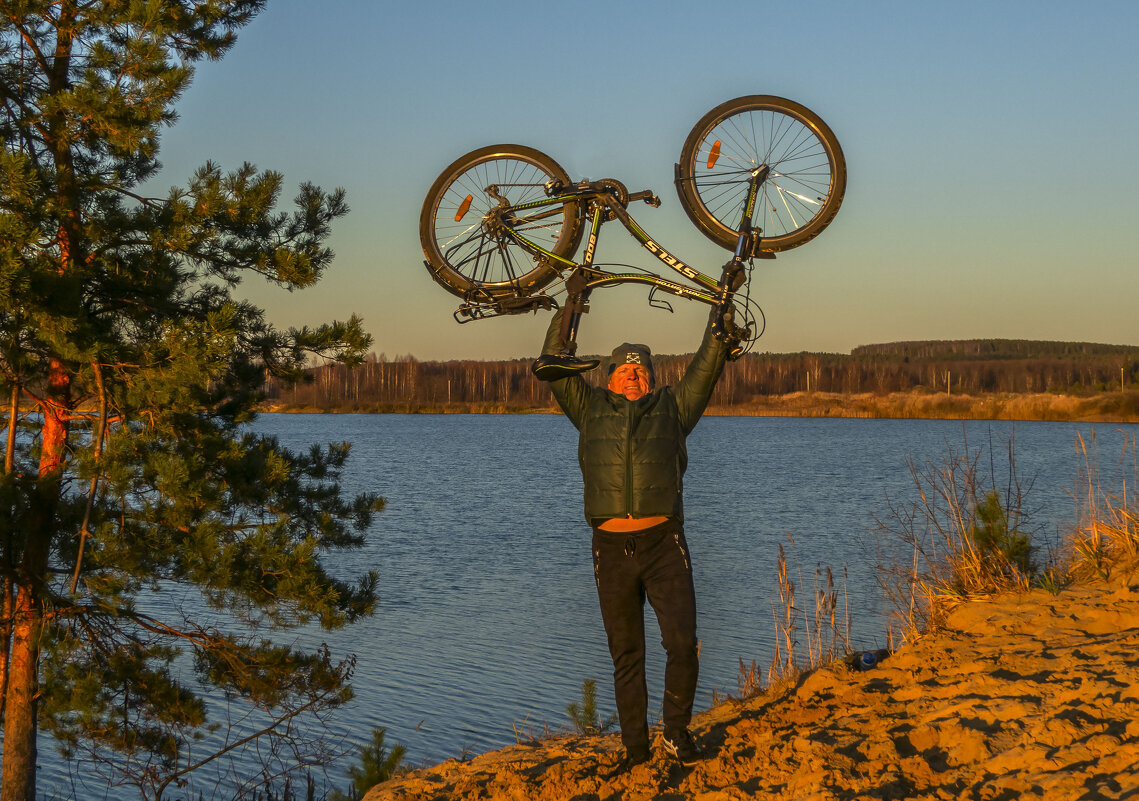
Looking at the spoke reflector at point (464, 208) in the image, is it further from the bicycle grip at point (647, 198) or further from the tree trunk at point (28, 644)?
the tree trunk at point (28, 644)

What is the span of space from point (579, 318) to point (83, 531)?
183 inches

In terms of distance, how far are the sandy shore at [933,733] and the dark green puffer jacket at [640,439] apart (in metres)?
1.31

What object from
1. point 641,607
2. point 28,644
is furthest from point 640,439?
point 28,644

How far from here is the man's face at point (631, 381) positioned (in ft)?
17.1

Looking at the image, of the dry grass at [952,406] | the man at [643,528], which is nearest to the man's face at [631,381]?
the man at [643,528]

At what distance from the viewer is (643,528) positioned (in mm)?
4898

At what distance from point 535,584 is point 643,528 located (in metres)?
13.9

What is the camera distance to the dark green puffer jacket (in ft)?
16.0

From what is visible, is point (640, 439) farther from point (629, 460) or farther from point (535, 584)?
point (535, 584)

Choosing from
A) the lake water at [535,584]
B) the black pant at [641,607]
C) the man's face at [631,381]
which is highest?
the man's face at [631,381]

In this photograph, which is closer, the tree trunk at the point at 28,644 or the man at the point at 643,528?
the man at the point at 643,528

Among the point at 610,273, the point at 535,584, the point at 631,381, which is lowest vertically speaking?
the point at 535,584

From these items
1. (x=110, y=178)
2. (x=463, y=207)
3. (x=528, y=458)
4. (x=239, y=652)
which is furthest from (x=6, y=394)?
(x=528, y=458)

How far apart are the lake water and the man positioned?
3.30 meters
